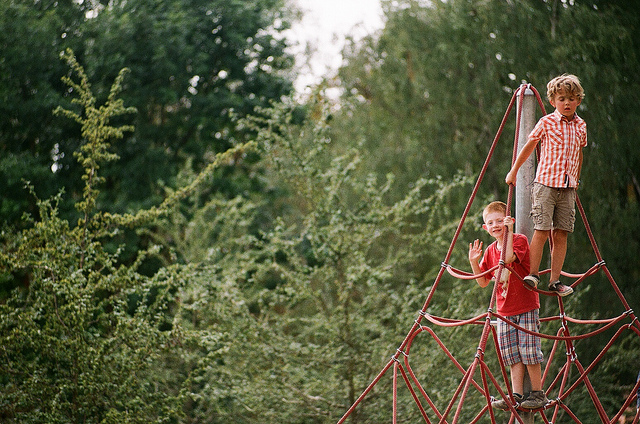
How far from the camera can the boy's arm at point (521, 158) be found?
2.69 m

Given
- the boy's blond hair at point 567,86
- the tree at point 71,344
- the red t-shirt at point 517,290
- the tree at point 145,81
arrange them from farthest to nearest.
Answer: the tree at point 145,81, the tree at point 71,344, the red t-shirt at point 517,290, the boy's blond hair at point 567,86

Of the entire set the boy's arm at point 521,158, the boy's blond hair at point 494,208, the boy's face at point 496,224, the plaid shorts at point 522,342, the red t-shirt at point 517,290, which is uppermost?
the boy's arm at point 521,158

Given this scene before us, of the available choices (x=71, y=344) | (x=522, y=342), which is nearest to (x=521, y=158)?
(x=522, y=342)

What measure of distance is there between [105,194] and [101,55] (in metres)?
1.91

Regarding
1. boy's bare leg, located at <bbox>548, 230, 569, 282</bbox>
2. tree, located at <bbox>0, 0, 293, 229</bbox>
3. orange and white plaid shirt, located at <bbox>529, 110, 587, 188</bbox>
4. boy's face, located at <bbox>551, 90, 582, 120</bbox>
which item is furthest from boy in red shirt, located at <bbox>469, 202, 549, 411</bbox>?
tree, located at <bbox>0, 0, 293, 229</bbox>

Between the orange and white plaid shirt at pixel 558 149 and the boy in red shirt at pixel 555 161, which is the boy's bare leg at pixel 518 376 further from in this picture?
the orange and white plaid shirt at pixel 558 149

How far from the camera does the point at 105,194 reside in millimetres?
9258

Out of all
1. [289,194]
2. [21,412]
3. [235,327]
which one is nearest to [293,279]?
[235,327]

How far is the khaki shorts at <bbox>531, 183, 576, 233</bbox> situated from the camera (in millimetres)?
2693

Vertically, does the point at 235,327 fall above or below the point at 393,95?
above

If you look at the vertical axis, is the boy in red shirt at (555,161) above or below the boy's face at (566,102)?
below

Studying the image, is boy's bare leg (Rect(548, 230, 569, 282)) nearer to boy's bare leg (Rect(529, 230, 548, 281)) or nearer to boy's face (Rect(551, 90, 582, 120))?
boy's bare leg (Rect(529, 230, 548, 281))

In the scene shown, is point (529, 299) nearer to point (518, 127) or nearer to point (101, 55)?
point (518, 127)

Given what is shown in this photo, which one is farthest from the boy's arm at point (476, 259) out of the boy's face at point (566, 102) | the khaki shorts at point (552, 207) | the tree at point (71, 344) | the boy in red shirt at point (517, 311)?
the tree at point (71, 344)
